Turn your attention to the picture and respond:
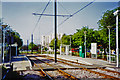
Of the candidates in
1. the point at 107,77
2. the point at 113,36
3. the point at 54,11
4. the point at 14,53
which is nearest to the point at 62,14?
the point at 54,11

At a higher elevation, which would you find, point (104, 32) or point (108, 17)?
point (108, 17)

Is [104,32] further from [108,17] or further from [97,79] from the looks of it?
[97,79]

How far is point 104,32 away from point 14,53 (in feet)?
80.4

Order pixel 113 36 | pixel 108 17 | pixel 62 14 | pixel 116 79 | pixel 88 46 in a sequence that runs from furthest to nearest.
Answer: pixel 88 46 < pixel 108 17 < pixel 113 36 < pixel 62 14 < pixel 116 79

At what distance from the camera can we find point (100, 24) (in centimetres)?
2683

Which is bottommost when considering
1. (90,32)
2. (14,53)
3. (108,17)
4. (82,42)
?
(14,53)

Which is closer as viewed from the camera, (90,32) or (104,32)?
(104,32)

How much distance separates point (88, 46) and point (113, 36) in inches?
322

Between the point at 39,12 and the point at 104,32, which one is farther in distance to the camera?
the point at 104,32

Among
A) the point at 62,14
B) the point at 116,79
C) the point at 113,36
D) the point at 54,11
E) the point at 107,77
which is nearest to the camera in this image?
the point at 116,79

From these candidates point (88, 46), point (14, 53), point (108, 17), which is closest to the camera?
point (108, 17)

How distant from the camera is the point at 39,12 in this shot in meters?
16.7

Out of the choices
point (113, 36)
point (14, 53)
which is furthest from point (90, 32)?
point (14, 53)

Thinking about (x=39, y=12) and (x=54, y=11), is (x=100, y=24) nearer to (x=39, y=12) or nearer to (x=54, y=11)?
(x=54, y=11)
